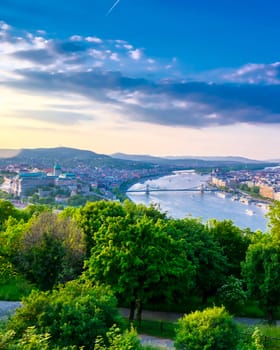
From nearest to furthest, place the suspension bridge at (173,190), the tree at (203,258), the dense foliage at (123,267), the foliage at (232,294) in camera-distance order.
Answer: the dense foliage at (123,267), the foliage at (232,294), the tree at (203,258), the suspension bridge at (173,190)

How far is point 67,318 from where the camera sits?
28.0ft

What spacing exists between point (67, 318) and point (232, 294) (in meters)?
9.97

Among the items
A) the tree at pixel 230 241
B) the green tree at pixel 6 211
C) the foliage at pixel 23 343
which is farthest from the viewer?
the green tree at pixel 6 211

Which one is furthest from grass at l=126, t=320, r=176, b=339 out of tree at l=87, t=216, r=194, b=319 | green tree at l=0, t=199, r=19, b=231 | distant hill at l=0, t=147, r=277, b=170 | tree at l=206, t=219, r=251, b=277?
distant hill at l=0, t=147, r=277, b=170

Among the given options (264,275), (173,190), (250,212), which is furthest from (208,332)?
(173,190)

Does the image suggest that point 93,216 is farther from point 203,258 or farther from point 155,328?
point 155,328

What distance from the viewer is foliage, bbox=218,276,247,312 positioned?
17047 mm

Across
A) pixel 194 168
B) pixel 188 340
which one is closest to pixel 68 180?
pixel 194 168

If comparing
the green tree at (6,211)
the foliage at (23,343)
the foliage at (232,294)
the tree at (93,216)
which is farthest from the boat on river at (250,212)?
the foliage at (23,343)

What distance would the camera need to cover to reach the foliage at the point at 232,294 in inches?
671

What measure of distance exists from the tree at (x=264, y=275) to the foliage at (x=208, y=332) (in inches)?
294

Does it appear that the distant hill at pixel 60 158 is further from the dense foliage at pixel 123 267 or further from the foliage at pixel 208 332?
the foliage at pixel 208 332

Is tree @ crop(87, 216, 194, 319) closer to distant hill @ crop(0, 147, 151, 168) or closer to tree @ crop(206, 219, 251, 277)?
tree @ crop(206, 219, 251, 277)

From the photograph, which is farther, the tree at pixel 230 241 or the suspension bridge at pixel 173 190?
the suspension bridge at pixel 173 190
